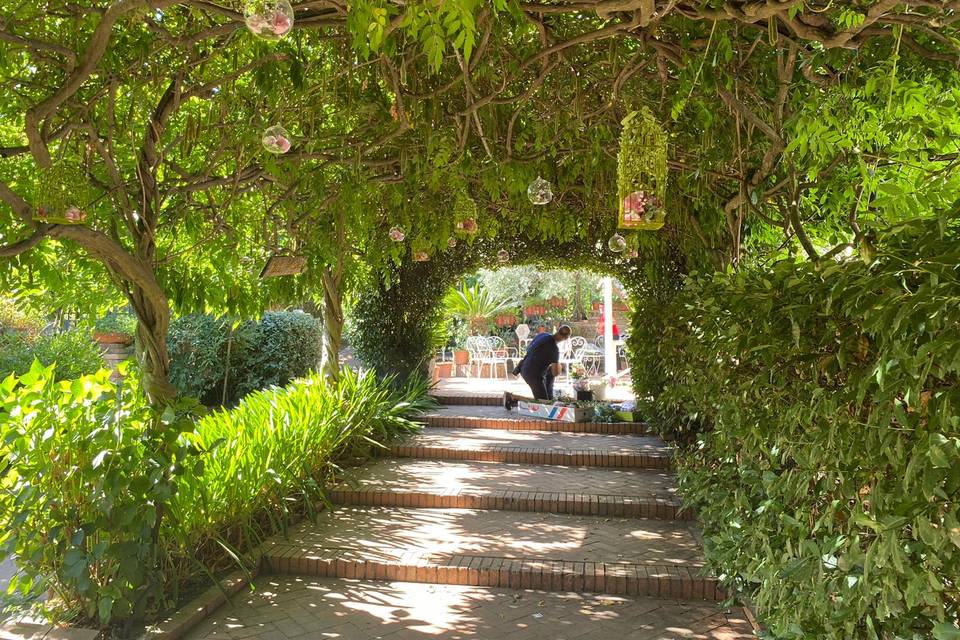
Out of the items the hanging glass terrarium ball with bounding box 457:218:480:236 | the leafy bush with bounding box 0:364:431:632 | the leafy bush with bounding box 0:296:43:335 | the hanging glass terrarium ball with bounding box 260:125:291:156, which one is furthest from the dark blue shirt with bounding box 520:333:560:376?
the leafy bush with bounding box 0:296:43:335

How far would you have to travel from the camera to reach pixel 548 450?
25.5 ft

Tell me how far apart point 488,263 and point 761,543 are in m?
8.57

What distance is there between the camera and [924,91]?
3352 mm

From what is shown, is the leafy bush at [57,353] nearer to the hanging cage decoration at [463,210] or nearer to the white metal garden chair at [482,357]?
the hanging cage decoration at [463,210]

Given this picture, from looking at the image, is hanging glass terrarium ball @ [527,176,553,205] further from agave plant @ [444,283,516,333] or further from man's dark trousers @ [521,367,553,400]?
agave plant @ [444,283,516,333]

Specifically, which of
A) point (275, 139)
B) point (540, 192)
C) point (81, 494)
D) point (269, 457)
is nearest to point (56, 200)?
point (275, 139)

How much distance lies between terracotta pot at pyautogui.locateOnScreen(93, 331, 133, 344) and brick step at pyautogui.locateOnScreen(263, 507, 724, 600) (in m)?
8.15

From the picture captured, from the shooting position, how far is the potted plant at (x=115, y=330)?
39.8ft

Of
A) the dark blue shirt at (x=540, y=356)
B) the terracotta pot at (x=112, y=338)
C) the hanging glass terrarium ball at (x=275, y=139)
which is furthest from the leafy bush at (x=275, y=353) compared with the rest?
the hanging glass terrarium ball at (x=275, y=139)

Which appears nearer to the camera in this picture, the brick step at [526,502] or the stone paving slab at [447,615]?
the stone paving slab at [447,615]

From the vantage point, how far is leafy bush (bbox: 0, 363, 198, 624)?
3.40 meters

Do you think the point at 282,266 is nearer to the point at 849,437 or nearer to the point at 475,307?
the point at 849,437

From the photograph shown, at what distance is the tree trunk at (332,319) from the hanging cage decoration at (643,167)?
4.72 meters

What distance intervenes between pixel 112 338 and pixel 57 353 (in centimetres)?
241
